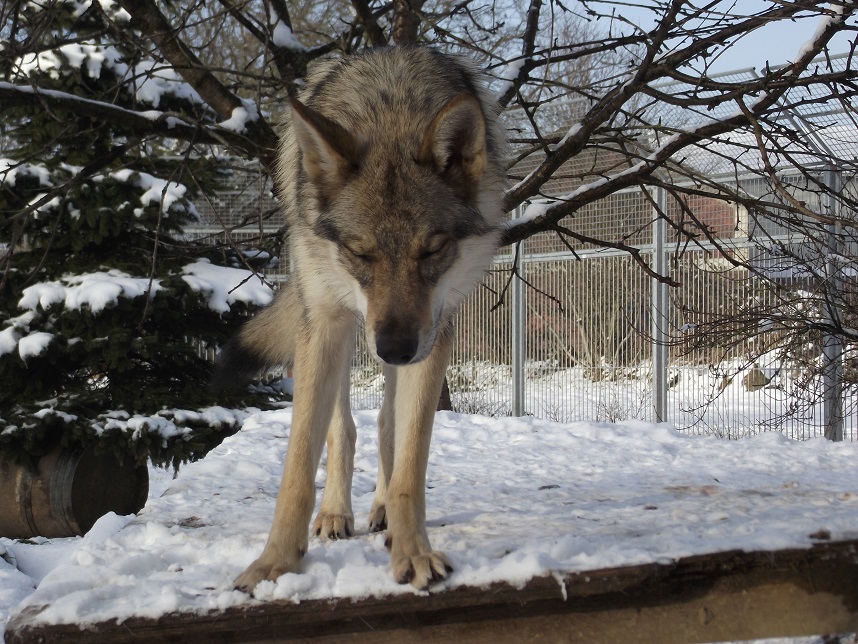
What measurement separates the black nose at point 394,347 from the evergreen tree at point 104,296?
4439 mm

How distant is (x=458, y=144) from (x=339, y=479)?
152 centimetres

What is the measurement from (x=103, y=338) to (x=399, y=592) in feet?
16.3

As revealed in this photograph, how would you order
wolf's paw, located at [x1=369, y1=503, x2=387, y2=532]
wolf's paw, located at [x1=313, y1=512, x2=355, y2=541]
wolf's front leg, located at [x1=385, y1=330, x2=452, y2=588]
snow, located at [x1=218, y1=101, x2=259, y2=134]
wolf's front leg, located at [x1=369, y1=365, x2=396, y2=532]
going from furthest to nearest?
snow, located at [x1=218, y1=101, x2=259, y2=134] < wolf's front leg, located at [x1=369, y1=365, x2=396, y2=532] < wolf's paw, located at [x1=369, y1=503, x2=387, y2=532] < wolf's paw, located at [x1=313, y1=512, x2=355, y2=541] < wolf's front leg, located at [x1=385, y1=330, x2=452, y2=588]

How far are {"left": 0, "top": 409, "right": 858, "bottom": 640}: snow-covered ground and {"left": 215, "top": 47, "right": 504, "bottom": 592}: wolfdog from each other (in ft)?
0.60

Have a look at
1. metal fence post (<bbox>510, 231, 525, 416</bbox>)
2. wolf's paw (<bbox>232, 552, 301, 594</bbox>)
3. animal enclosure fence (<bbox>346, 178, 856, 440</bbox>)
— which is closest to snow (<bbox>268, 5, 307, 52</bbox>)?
animal enclosure fence (<bbox>346, 178, 856, 440</bbox>)

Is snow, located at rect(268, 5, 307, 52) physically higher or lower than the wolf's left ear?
higher

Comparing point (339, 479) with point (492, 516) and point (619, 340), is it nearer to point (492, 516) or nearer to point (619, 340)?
point (492, 516)

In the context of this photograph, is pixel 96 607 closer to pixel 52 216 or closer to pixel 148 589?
pixel 148 589

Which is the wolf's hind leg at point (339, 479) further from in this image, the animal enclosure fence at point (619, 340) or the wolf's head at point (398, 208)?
the animal enclosure fence at point (619, 340)

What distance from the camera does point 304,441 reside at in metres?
2.77

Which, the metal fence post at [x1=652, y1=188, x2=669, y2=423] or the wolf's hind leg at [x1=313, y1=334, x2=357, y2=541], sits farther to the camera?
the metal fence post at [x1=652, y1=188, x2=669, y2=423]

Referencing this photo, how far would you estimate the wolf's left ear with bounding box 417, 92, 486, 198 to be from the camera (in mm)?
2566

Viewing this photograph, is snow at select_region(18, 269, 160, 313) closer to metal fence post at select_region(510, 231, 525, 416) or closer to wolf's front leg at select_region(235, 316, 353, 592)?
wolf's front leg at select_region(235, 316, 353, 592)

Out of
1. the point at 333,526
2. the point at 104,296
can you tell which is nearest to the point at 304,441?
the point at 333,526
